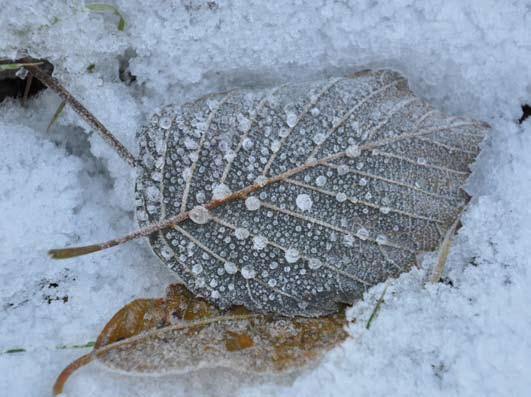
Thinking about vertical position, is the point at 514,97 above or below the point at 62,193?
above

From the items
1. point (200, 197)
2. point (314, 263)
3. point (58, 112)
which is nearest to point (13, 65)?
point (58, 112)

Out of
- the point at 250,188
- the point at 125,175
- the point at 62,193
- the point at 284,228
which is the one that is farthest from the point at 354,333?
the point at 62,193

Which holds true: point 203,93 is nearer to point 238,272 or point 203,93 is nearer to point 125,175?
point 125,175

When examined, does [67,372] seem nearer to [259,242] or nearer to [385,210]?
[259,242]

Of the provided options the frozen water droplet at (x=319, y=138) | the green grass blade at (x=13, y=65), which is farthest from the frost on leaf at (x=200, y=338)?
the green grass blade at (x=13, y=65)

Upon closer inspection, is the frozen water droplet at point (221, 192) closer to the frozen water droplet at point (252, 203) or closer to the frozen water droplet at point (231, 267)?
the frozen water droplet at point (252, 203)

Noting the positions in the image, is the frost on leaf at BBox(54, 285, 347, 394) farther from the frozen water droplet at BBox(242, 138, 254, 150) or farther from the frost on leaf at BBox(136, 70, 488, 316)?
the frozen water droplet at BBox(242, 138, 254, 150)

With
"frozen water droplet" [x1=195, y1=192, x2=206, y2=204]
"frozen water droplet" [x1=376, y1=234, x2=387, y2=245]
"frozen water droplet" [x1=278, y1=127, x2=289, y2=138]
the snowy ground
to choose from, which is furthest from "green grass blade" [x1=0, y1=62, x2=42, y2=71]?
"frozen water droplet" [x1=376, y1=234, x2=387, y2=245]
